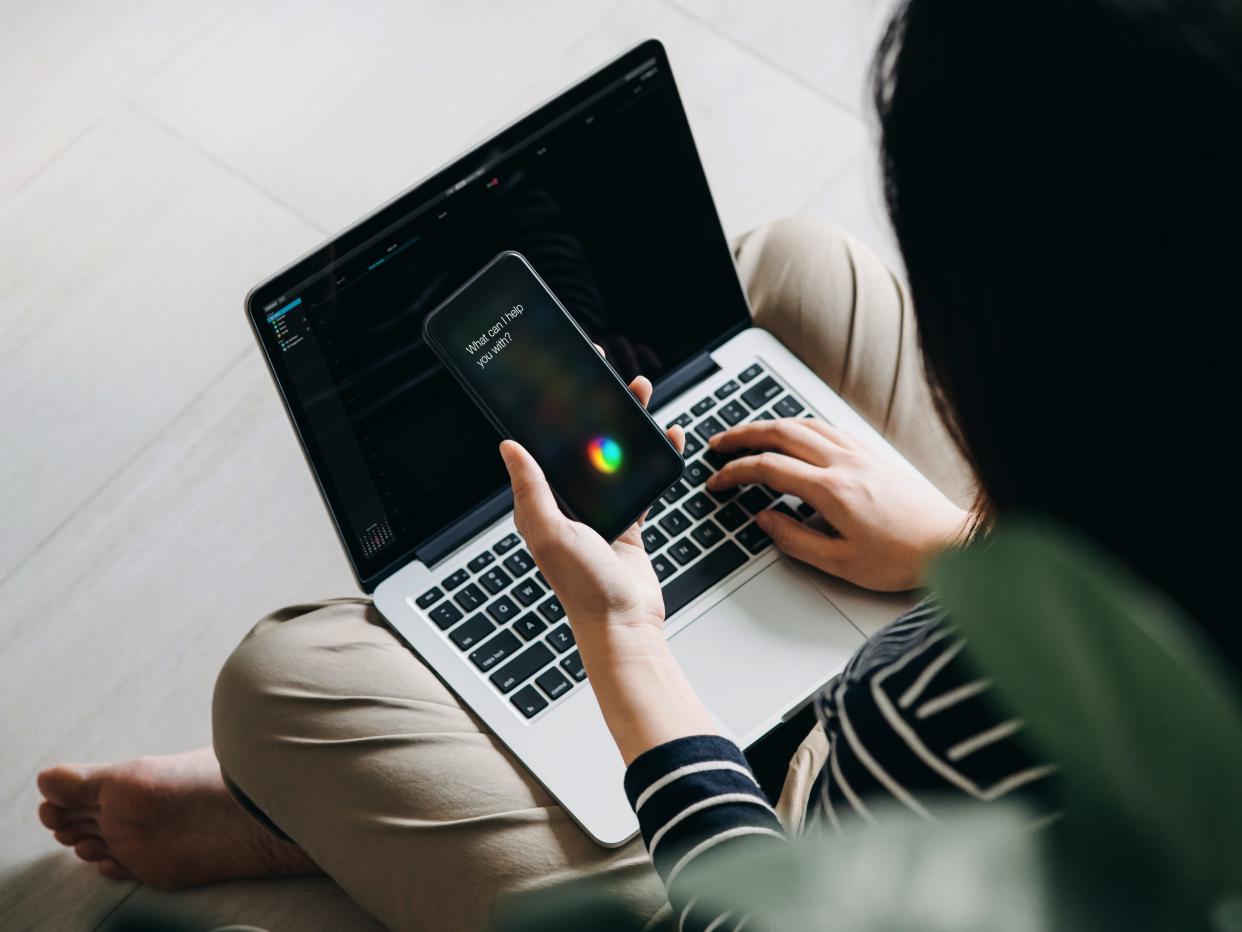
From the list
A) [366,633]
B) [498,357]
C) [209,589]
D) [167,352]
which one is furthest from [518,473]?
[167,352]

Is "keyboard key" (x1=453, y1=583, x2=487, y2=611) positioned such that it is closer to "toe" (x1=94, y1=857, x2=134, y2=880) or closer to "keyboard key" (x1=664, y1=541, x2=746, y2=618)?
"keyboard key" (x1=664, y1=541, x2=746, y2=618)

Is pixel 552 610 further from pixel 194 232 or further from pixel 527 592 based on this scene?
pixel 194 232

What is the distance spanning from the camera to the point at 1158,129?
409 millimetres

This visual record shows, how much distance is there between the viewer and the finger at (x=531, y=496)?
728mm

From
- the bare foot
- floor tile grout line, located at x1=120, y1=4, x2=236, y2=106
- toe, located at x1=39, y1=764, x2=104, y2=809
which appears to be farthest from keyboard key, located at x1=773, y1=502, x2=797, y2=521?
floor tile grout line, located at x1=120, y1=4, x2=236, y2=106

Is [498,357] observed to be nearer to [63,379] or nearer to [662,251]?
[662,251]

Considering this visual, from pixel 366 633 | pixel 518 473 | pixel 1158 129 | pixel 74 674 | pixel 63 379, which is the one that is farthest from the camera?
pixel 63 379

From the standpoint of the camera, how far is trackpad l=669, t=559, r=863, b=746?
0.81m

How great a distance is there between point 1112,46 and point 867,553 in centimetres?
45

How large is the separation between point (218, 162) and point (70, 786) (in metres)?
0.73

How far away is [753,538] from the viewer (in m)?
0.87

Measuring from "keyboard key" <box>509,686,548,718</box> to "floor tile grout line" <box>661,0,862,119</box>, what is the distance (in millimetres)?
941

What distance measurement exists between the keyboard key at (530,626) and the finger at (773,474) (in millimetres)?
166

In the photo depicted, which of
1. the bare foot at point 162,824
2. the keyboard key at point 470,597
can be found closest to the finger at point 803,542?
the keyboard key at point 470,597
